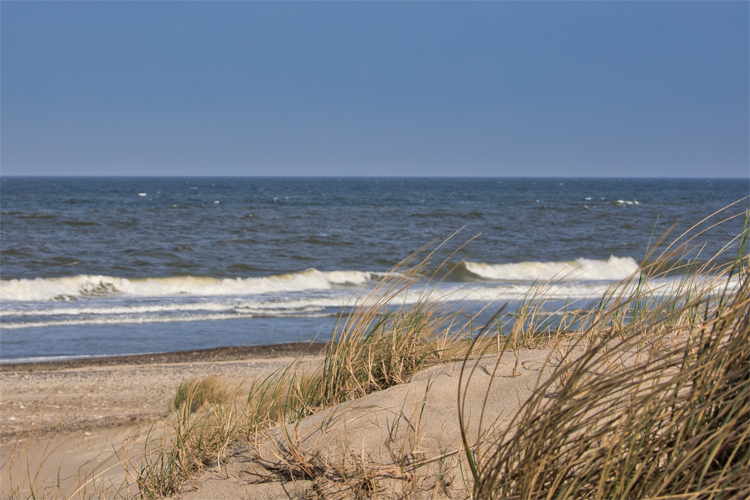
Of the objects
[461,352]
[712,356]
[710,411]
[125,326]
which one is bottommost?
[125,326]

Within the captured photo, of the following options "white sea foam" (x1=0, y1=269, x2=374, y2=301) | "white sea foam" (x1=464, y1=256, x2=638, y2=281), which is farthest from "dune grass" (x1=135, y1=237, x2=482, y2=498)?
"white sea foam" (x1=464, y1=256, x2=638, y2=281)

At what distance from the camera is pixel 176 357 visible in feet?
28.9

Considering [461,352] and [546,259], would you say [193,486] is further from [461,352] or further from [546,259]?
[546,259]

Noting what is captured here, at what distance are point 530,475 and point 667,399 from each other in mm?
438

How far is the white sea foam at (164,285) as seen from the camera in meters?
14.5

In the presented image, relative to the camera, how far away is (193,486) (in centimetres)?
233

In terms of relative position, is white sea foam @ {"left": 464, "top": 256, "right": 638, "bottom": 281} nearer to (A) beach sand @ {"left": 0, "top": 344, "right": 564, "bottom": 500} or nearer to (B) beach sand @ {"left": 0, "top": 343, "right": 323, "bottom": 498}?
(B) beach sand @ {"left": 0, "top": 343, "right": 323, "bottom": 498}

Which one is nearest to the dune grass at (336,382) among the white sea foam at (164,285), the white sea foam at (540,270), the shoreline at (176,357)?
the shoreline at (176,357)

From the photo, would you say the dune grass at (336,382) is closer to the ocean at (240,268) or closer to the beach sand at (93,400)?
the ocean at (240,268)

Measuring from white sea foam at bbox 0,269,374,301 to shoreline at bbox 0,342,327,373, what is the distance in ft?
20.0

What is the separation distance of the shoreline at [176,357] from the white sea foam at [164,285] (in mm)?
6086

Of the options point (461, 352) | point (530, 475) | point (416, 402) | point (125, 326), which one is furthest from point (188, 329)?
point (530, 475)

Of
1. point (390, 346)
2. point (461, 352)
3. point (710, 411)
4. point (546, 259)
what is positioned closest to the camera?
point (710, 411)

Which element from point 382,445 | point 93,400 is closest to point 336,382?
point 382,445
